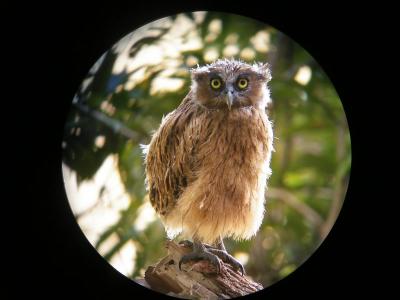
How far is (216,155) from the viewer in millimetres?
2037

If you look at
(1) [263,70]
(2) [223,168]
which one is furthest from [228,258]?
(1) [263,70]

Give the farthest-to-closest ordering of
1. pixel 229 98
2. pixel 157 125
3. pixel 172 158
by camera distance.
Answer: pixel 157 125
pixel 172 158
pixel 229 98

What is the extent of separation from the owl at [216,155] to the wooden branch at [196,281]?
0.03 meters

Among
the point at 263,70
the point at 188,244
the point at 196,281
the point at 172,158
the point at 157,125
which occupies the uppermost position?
the point at 263,70

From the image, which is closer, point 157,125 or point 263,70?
point 263,70

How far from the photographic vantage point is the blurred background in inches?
90.7

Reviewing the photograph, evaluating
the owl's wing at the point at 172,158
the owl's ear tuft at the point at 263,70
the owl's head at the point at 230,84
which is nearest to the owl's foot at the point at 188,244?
the owl's wing at the point at 172,158

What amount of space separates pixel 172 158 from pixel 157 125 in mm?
282

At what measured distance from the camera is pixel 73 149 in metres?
2.29

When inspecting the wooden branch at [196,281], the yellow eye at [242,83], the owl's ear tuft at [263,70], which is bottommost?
the wooden branch at [196,281]

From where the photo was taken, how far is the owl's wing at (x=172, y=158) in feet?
6.77

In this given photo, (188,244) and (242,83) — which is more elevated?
(242,83)

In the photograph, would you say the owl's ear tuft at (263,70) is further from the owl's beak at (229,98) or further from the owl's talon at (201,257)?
the owl's talon at (201,257)

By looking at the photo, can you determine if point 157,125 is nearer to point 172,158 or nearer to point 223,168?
point 172,158
